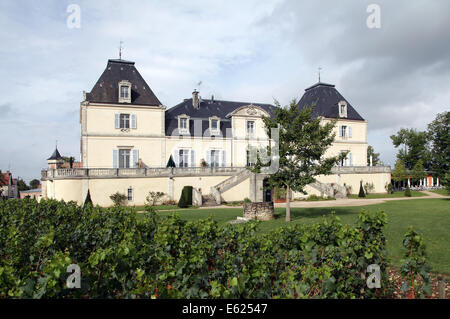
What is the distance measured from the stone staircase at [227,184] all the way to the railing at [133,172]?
1.26m

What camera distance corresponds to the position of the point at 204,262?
4.91m

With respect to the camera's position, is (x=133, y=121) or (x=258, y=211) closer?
(x=258, y=211)

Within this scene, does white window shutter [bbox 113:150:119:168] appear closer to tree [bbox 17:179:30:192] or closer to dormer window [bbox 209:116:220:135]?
dormer window [bbox 209:116:220:135]

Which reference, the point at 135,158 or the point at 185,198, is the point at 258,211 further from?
the point at 135,158

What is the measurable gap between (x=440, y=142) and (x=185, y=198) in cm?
4615

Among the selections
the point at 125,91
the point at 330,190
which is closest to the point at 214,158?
the point at 125,91

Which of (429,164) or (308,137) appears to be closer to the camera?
(308,137)

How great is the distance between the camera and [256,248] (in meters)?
5.84

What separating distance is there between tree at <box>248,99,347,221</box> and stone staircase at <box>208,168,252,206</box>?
1260 cm

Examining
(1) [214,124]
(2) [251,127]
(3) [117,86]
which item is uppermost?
(3) [117,86]

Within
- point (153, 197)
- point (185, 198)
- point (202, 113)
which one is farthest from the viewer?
point (202, 113)
